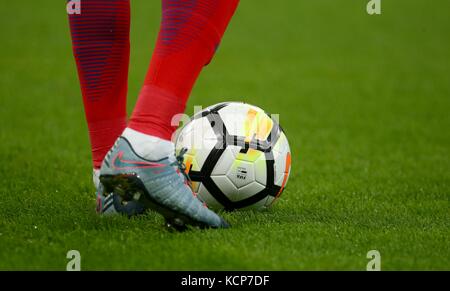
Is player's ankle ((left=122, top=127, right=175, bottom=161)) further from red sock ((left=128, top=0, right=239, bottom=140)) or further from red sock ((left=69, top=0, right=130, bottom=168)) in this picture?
red sock ((left=69, top=0, right=130, bottom=168))

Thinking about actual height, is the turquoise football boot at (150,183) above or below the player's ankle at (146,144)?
below

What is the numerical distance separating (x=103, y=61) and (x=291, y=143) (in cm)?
304

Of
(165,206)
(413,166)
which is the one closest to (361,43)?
(413,166)

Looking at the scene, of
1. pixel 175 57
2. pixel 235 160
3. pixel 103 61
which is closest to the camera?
pixel 175 57

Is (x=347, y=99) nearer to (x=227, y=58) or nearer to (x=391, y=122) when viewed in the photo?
(x=391, y=122)

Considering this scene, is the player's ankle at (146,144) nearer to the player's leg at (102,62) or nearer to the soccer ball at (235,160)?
the player's leg at (102,62)

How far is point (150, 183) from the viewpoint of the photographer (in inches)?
108

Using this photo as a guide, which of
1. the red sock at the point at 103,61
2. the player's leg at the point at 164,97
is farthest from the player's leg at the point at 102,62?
the player's leg at the point at 164,97

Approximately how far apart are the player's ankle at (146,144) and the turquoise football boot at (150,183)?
0.05 feet

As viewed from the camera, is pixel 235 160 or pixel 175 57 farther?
pixel 235 160

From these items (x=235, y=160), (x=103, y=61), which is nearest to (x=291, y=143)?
(x=235, y=160)

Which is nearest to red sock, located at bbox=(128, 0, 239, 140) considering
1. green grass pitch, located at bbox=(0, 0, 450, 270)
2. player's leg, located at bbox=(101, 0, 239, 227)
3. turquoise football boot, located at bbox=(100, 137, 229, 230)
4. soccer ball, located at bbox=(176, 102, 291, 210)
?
player's leg, located at bbox=(101, 0, 239, 227)

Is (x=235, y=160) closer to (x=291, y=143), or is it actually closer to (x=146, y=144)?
(x=146, y=144)

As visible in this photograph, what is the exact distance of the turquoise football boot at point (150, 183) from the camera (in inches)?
107
